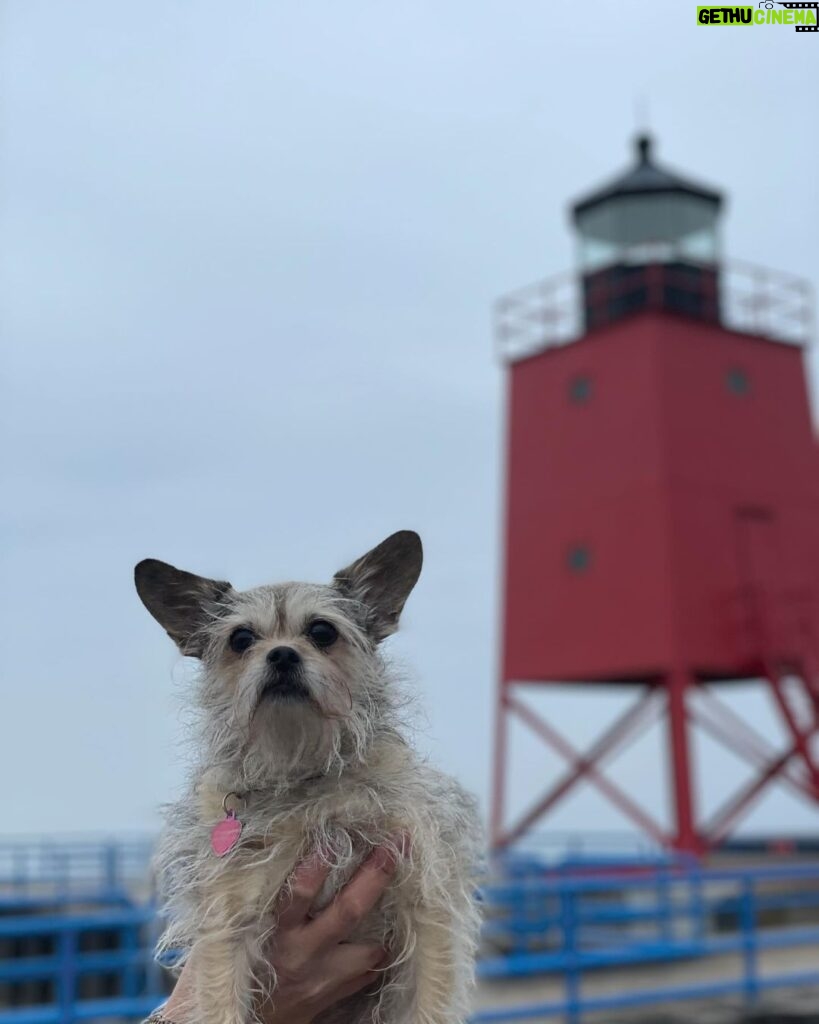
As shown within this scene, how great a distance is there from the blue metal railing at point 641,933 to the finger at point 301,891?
6319 mm

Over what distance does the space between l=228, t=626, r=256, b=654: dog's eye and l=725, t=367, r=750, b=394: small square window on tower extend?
17.3m

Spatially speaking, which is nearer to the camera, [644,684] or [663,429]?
[663,429]

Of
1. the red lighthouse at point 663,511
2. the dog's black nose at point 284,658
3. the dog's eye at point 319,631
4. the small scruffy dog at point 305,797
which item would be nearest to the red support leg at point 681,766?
the red lighthouse at point 663,511

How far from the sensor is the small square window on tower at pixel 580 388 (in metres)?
19.7

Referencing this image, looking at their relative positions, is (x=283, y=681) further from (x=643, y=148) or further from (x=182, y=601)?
(x=643, y=148)

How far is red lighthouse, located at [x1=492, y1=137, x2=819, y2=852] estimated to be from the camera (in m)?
18.4

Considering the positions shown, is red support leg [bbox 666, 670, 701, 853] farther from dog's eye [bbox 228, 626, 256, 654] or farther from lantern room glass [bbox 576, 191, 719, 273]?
dog's eye [bbox 228, 626, 256, 654]

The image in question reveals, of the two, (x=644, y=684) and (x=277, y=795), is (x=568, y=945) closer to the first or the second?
(x=277, y=795)

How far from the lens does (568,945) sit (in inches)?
411

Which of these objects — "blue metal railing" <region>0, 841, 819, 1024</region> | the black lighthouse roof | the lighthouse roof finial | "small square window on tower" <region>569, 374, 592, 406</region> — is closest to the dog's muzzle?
"blue metal railing" <region>0, 841, 819, 1024</region>

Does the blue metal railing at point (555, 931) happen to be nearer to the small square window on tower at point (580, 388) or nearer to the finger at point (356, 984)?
the finger at point (356, 984)

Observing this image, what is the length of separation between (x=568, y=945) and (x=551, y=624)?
369 inches

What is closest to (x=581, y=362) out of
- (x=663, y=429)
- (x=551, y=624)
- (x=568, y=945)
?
(x=663, y=429)

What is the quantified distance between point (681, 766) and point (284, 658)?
15.8 metres
